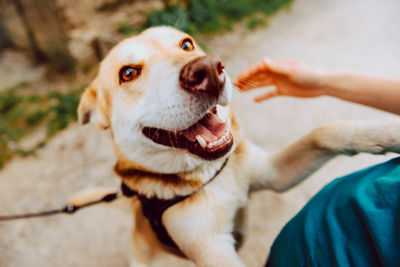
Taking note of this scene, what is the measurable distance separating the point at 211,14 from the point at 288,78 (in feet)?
10.7

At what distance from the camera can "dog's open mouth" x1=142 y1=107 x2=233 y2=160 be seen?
1.23m

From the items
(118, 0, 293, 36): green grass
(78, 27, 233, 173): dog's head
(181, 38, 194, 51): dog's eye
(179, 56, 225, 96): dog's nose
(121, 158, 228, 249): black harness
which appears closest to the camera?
(179, 56, 225, 96): dog's nose

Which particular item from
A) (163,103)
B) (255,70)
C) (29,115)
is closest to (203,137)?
(163,103)

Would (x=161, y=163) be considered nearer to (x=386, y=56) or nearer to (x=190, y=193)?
(x=190, y=193)

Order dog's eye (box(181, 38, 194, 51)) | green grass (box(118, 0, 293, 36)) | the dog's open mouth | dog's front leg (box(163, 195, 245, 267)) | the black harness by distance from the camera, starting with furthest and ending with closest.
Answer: green grass (box(118, 0, 293, 36)), dog's eye (box(181, 38, 194, 51)), the black harness, dog's front leg (box(163, 195, 245, 267)), the dog's open mouth

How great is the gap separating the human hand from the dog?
1.16 feet

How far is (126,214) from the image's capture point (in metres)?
2.68

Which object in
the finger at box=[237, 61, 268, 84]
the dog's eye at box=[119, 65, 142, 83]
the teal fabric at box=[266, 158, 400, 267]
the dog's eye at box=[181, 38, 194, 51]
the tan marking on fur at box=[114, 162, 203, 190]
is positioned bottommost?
the tan marking on fur at box=[114, 162, 203, 190]

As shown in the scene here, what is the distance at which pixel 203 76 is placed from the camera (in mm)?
1063

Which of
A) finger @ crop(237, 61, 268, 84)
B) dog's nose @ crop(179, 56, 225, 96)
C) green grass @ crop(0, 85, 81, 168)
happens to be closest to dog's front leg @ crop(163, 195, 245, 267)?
dog's nose @ crop(179, 56, 225, 96)

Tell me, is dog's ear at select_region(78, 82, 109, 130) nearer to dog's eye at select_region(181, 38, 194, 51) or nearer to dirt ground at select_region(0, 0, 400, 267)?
dog's eye at select_region(181, 38, 194, 51)

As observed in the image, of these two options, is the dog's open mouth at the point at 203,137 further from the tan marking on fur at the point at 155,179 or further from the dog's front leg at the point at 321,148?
the dog's front leg at the point at 321,148

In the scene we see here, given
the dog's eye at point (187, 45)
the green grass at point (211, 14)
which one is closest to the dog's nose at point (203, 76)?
the dog's eye at point (187, 45)

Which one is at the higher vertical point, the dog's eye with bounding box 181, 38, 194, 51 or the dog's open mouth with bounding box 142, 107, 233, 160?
the dog's eye with bounding box 181, 38, 194, 51
